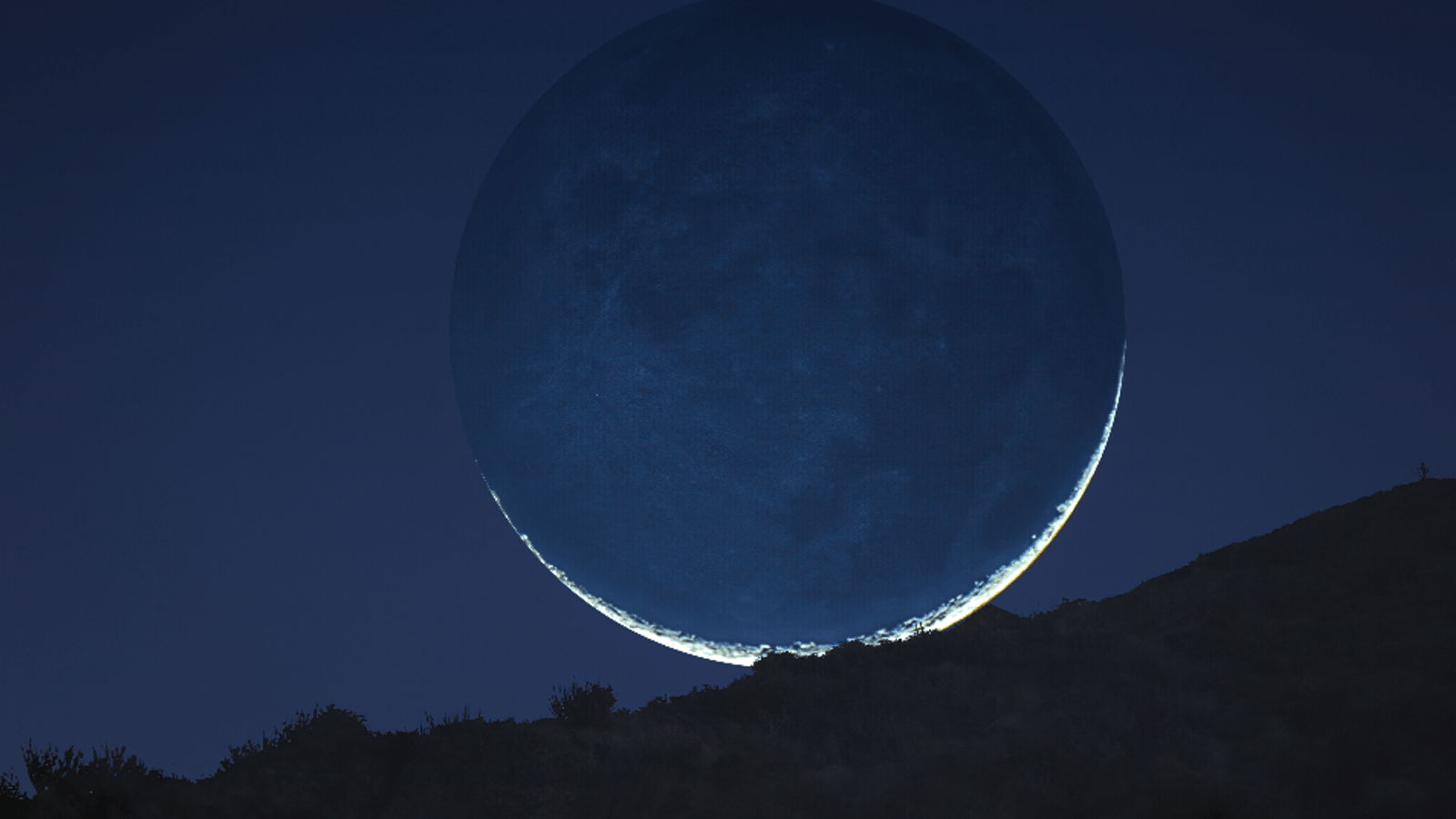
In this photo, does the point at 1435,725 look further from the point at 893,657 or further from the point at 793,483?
the point at 793,483

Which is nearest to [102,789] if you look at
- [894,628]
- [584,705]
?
[584,705]

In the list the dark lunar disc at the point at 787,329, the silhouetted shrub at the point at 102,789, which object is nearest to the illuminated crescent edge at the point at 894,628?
the dark lunar disc at the point at 787,329

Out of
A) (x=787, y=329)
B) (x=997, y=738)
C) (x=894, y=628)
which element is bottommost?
(x=997, y=738)

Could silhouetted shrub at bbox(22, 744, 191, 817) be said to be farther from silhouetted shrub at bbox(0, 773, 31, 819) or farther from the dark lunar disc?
the dark lunar disc

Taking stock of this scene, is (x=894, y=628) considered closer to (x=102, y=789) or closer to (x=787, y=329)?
(x=787, y=329)

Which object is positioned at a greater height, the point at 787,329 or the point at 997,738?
the point at 787,329

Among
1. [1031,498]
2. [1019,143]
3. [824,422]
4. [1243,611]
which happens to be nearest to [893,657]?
[1031,498]

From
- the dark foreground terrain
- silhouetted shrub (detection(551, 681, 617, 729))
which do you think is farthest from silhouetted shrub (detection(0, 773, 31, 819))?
silhouetted shrub (detection(551, 681, 617, 729))
